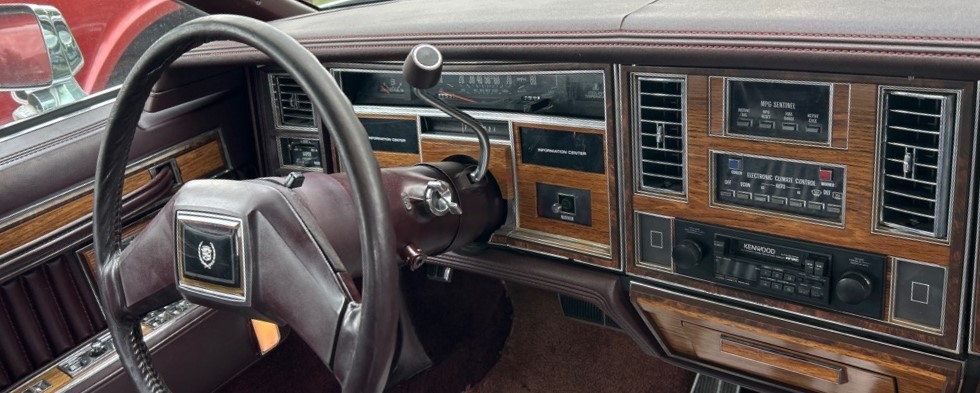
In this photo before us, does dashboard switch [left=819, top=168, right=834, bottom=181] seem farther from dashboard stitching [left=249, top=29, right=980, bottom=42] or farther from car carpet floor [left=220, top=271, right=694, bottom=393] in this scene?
car carpet floor [left=220, top=271, right=694, bottom=393]

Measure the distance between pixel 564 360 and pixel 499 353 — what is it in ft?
0.63

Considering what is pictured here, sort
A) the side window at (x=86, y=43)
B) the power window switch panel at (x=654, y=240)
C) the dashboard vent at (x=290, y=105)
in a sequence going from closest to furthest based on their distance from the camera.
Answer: the power window switch panel at (x=654, y=240) → the side window at (x=86, y=43) → the dashboard vent at (x=290, y=105)

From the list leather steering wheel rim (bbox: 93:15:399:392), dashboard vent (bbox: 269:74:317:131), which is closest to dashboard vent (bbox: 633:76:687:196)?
leather steering wheel rim (bbox: 93:15:399:392)

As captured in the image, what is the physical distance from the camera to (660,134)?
5.11 ft

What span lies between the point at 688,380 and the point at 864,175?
112 centimetres

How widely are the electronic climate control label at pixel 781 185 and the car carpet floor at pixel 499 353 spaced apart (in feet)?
3.20

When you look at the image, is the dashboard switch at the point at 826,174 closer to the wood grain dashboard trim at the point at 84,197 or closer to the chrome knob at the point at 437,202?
the chrome knob at the point at 437,202

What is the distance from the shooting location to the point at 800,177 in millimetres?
1423

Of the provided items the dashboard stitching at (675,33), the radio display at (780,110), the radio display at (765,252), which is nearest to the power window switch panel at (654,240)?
the radio display at (765,252)

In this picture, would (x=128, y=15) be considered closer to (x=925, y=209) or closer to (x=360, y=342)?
(x=360, y=342)

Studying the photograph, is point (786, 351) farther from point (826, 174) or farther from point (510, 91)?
point (510, 91)

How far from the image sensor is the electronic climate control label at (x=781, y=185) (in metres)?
1.40

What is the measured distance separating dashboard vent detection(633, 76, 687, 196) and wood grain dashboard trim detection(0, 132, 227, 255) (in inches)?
44.1

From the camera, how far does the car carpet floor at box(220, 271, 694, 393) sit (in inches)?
92.4
